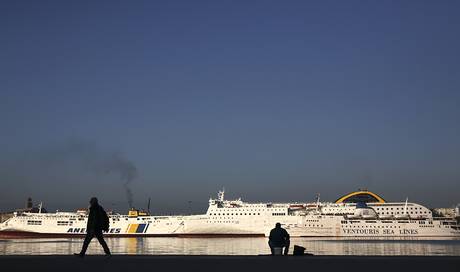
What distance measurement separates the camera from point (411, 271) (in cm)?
715

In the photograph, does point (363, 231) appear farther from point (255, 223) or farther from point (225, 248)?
point (225, 248)

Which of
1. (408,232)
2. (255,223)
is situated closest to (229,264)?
(255,223)

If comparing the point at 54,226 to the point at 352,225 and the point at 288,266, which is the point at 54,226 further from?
the point at 288,266

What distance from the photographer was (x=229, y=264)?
25.5ft

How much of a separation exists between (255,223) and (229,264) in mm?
65143

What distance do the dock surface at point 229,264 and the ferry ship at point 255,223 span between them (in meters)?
62.1

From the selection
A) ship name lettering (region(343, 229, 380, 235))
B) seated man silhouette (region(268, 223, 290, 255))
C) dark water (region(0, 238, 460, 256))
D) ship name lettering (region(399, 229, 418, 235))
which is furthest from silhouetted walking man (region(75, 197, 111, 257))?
ship name lettering (region(399, 229, 418, 235))

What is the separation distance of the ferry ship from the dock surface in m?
62.1

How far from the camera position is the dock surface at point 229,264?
7.38 meters

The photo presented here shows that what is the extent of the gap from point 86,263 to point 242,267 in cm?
251

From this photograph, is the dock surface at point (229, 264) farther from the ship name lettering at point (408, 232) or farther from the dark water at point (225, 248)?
the ship name lettering at point (408, 232)

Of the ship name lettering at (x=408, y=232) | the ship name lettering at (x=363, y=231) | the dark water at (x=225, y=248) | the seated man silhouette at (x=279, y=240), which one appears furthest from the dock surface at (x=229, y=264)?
A: the ship name lettering at (x=408, y=232)

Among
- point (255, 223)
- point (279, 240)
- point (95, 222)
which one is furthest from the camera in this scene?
point (255, 223)

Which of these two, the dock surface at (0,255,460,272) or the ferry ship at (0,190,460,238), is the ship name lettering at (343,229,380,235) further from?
the dock surface at (0,255,460,272)
